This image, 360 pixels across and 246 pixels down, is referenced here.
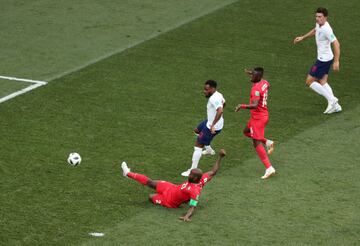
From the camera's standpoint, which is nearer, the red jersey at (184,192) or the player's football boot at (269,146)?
the red jersey at (184,192)

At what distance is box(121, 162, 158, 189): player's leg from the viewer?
18281 mm

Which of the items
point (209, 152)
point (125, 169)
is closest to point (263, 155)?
point (209, 152)

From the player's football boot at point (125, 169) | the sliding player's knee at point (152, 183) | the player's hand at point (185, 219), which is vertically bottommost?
the player's hand at point (185, 219)

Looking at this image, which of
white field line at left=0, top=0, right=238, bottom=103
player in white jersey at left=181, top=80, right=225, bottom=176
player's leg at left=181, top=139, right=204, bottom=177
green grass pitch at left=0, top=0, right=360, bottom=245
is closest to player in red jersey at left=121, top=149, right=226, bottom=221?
green grass pitch at left=0, top=0, right=360, bottom=245

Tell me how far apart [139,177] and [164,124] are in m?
4.28

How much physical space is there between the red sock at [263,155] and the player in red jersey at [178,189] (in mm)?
1597

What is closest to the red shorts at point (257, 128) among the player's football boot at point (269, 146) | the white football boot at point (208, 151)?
the player's football boot at point (269, 146)

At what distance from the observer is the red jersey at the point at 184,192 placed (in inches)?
693

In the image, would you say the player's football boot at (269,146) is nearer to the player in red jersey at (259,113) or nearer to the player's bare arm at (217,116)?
the player in red jersey at (259,113)

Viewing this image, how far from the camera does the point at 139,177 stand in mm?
18359

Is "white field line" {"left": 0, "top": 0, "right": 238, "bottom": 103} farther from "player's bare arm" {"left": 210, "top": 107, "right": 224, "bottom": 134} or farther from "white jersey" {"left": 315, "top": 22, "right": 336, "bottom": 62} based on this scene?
"player's bare arm" {"left": 210, "top": 107, "right": 224, "bottom": 134}

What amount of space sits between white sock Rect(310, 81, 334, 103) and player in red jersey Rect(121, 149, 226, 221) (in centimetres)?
577

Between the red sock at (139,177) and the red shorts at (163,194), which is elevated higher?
the red sock at (139,177)

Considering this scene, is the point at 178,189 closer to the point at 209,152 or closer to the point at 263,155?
the point at 263,155
